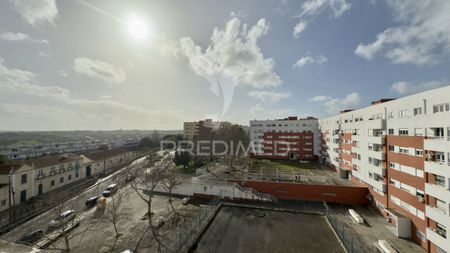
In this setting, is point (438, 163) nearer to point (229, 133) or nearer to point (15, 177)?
point (229, 133)

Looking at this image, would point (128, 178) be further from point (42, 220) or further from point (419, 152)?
point (419, 152)

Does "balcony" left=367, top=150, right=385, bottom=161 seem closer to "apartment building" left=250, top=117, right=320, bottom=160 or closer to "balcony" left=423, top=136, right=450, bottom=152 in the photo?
"balcony" left=423, top=136, right=450, bottom=152

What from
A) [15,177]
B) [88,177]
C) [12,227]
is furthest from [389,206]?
[88,177]

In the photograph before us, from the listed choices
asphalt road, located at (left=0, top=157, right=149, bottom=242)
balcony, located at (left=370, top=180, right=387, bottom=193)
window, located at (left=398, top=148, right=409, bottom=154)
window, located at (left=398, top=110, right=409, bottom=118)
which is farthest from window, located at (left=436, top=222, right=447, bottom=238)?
asphalt road, located at (left=0, top=157, right=149, bottom=242)

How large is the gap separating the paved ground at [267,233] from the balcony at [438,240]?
22.6 feet

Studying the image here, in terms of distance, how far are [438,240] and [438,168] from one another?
541cm

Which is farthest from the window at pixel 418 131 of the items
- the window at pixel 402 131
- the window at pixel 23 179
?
the window at pixel 23 179

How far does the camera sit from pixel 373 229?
20.6 meters

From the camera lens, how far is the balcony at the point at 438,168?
1464 cm

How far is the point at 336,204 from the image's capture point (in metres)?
27.3

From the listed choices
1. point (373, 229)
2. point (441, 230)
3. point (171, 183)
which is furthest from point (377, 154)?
point (171, 183)

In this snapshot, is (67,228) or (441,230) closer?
(441,230)

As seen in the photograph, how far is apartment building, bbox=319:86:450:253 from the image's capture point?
15.4m

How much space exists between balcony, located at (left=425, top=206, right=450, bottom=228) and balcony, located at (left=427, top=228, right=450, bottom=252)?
1.07 m
